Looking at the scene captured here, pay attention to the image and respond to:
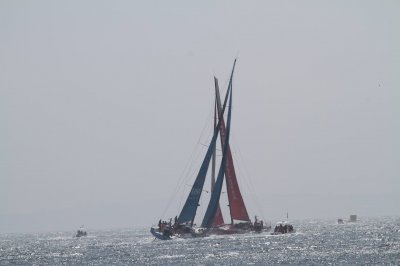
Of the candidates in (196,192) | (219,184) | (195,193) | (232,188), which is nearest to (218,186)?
(219,184)

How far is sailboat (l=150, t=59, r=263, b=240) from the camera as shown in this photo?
10244cm

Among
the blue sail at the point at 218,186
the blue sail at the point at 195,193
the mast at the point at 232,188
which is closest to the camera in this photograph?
the blue sail at the point at 195,193

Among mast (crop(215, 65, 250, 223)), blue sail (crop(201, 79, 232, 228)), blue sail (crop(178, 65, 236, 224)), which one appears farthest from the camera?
mast (crop(215, 65, 250, 223))

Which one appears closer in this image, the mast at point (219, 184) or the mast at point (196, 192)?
the mast at point (196, 192)

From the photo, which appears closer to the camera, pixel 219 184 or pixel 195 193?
pixel 195 193

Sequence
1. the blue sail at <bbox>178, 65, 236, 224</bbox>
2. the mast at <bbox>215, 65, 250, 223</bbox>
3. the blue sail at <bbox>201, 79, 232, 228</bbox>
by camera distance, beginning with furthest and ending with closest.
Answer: the mast at <bbox>215, 65, 250, 223</bbox> → the blue sail at <bbox>201, 79, 232, 228</bbox> → the blue sail at <bbox>178, 65, 236, 224</bbox>

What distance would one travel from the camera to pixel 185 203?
338 ft

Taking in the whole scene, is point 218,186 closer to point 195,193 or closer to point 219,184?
point 219,184

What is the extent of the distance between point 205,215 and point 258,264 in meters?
40.7

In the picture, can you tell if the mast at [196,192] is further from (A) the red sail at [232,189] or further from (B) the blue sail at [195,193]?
(A) the red sail at [232,189]

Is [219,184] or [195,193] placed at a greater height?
[219,184]

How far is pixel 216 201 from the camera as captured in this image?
102m

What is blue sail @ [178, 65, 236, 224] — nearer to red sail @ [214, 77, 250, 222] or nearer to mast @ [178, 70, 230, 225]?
mast @ [178, 70, 230, 225]

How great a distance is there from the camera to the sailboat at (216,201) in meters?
102
